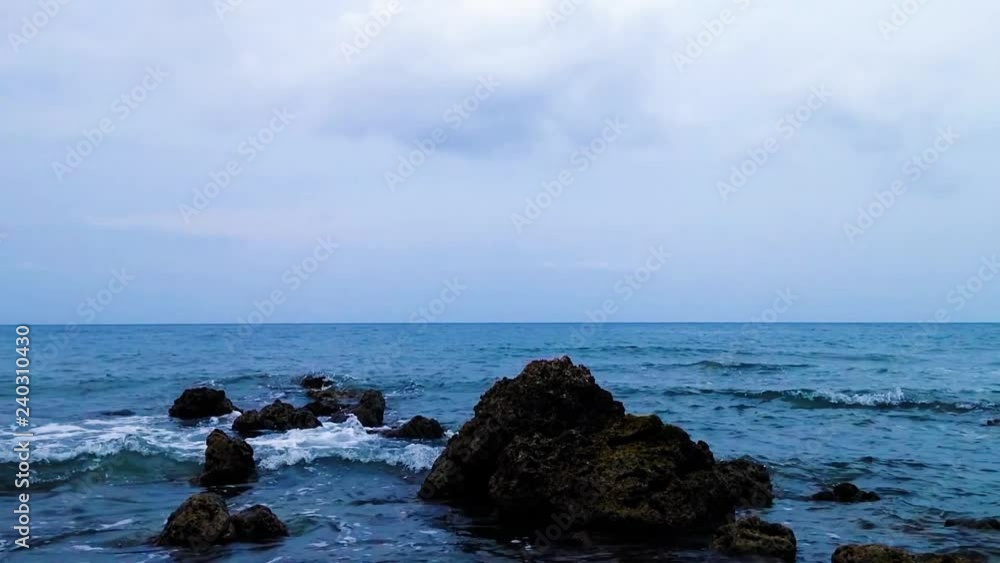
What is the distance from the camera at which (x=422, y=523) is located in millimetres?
13188

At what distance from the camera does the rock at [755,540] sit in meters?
10.9

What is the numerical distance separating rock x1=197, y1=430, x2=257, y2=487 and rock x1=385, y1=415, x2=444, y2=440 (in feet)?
18.9

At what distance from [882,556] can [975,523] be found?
4.43 m

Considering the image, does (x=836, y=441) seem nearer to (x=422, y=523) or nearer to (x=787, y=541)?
(x=787, y=541)

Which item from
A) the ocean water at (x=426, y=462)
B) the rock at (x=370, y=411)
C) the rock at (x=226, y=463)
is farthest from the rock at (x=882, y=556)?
the rock at (x=370, y=411)

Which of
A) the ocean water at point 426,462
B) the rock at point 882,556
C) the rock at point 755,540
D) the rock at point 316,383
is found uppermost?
the rock at point 882,556

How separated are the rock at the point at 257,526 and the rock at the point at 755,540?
7.04 m

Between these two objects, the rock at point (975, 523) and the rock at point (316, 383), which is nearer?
the rock at point (975, 523)

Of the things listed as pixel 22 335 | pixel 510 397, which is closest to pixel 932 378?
pixel 510 397

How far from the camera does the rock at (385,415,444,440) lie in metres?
22.4

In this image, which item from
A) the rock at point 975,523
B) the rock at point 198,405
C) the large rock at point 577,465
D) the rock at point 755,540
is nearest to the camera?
the rock at point 755,540

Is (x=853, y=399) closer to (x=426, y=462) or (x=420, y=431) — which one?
(x=420, y=431)

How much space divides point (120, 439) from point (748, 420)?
2033 centimetres

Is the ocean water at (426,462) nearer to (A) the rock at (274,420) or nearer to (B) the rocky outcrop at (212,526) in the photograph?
(B) the rocky outcrop at (212,526)
